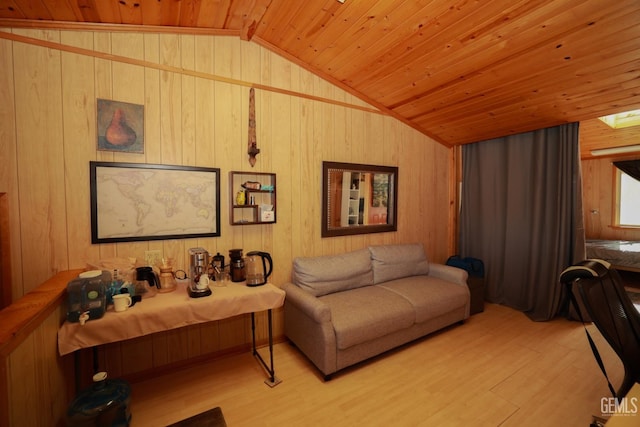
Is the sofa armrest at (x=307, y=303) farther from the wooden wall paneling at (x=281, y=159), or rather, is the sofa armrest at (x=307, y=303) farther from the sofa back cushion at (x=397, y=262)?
the sofa back cushion at (x=397, y=262)

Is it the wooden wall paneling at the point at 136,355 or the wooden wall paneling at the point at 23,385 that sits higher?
the wooden wall paneling at the point at 23,385

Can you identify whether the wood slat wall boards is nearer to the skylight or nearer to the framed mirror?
the framed mirror

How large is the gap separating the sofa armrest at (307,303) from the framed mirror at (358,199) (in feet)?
2.48

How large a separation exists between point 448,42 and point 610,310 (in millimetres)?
2051

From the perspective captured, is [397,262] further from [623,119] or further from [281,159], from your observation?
[623,119]

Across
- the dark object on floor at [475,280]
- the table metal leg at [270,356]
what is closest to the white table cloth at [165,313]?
the table metal leg at [270,356]

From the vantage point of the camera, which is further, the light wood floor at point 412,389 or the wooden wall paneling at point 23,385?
the light wood floor at point 412,389

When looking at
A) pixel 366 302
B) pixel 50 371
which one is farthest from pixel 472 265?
pixel 50 371

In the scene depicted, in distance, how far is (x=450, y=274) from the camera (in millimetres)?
3213

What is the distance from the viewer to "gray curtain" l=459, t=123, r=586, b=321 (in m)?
3.16

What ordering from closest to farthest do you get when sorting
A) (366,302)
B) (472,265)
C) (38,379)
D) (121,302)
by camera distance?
(38,379)
(121,302)
(366,302)
(472,265)

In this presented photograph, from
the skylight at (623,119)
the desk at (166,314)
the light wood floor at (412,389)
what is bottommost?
the light wood floor at (412,389)

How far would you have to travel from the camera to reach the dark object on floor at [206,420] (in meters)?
1.72

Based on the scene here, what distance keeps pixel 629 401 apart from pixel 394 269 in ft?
7.76
